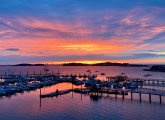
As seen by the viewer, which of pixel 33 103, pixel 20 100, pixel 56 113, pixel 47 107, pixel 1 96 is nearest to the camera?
pixel 56 113

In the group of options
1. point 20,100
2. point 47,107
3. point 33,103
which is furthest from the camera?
point 20,100

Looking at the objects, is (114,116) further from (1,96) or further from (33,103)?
(1,96)

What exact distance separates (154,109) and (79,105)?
15.2 meters

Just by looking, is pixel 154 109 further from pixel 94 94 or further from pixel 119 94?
pixel 94 94

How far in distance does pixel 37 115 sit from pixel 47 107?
696cm

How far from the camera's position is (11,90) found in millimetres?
73375

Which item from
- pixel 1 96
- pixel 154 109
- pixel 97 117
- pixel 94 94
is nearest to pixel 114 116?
pixel 97 117

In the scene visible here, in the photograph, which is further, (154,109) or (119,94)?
(119,94)

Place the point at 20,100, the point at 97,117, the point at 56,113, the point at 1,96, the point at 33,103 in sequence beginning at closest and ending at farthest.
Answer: the point at 97,117
the point at 56,113
the point at 33,103
the point at 20,100
the point at 1,96

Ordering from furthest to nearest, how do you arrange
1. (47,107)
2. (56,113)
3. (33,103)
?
(33,103), (47,107), (56,113)

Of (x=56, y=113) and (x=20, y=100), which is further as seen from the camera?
(x=20, y=100)

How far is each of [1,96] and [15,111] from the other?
18.3m

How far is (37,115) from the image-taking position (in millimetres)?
47688

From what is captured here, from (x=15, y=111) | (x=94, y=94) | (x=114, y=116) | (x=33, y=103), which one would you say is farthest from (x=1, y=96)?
(x=114, y=116)
